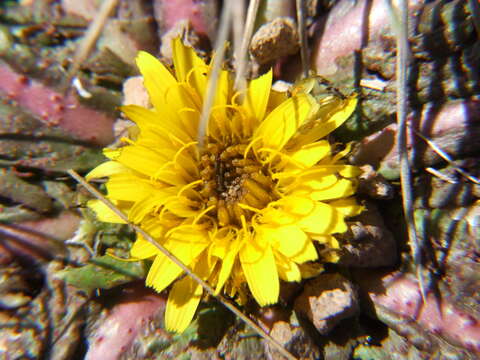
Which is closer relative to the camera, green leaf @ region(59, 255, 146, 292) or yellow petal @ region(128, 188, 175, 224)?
yellow petal @ region(128, 188, 175, 224)

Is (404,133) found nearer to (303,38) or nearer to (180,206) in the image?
(303,38)

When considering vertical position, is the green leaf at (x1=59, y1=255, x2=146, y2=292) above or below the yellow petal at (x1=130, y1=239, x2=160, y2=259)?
below

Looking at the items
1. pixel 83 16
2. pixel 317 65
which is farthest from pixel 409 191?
pixel 83 16

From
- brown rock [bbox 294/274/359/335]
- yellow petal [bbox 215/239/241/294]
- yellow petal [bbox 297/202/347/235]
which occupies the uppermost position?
yellow petal [bbox 297/202/347/235]

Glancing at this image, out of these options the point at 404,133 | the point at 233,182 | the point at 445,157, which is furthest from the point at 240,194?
the point at 445,157

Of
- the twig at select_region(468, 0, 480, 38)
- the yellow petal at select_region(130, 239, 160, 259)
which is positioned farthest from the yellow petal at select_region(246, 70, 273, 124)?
the twig at select_region(468, 0, 480, 38)

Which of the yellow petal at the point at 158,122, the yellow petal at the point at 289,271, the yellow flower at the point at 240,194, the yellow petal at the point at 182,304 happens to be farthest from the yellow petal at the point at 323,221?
the yellow petal at the point at 158,122

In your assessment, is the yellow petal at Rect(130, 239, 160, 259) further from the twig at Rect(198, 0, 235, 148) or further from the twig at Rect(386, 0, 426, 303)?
the twig at Rect(386, 0, 426, 303)
